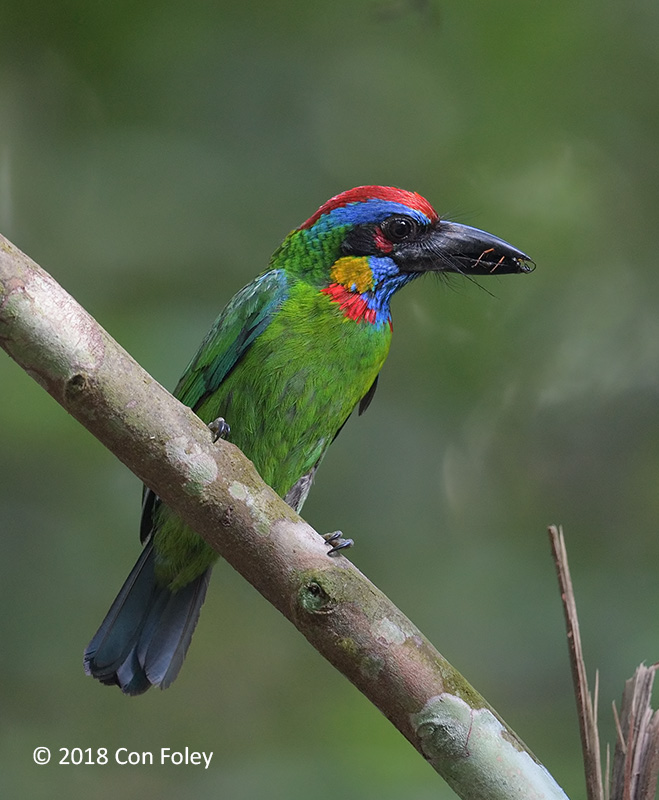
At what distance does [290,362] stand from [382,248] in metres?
0.41

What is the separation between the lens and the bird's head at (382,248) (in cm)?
252

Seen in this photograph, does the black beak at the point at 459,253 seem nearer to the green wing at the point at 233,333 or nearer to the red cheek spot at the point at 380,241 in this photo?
the red cheek spot at the point at 380,241

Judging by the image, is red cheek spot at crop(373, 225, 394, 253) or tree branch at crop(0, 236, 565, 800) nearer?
tree branch at crop(0, 236, 565, 800)

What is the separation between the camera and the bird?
7.97ft

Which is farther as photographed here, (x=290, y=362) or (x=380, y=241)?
(x=380, y=241)

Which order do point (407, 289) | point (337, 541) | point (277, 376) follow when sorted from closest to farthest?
point (337, 541) < point (277, 376) < point (407, 289)

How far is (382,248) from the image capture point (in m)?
2.56

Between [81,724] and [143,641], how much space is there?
1143mm

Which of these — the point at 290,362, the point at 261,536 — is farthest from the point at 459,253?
the point at 261,536

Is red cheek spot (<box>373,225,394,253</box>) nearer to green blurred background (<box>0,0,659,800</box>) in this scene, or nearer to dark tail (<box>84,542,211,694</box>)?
dark tail (<box>84,542,211,694</box>)

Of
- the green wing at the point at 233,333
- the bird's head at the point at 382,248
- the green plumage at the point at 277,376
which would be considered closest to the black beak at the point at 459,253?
the bird's head at the point at 382,248

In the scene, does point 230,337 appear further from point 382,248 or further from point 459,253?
point 459,253

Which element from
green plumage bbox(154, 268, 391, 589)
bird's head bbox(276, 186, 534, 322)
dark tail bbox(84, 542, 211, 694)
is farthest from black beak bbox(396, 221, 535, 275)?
dark tail bbox(84, 542, 211, 694)

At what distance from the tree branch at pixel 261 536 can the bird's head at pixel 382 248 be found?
87cm
